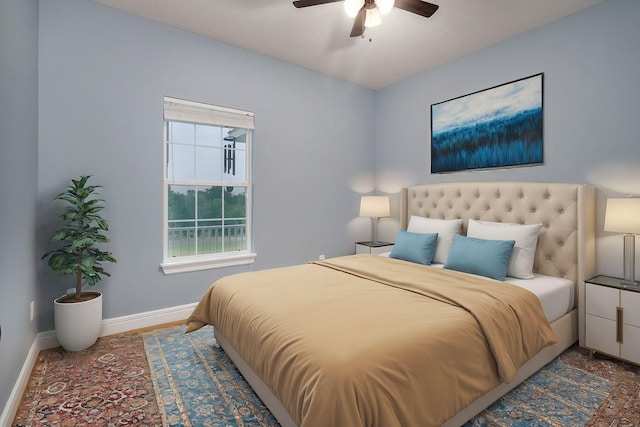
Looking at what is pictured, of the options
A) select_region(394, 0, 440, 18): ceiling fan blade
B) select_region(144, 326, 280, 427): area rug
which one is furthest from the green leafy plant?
select_region(394, 0, 440, 18): ceiling fan blade

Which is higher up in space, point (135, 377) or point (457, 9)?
point (457, 9)

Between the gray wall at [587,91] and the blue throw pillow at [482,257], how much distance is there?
829 mm

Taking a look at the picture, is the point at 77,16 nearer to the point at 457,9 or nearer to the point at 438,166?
the point at 457,9

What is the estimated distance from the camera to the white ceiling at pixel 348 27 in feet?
8.64

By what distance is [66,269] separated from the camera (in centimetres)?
Answer: 234

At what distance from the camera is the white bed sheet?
2248mm

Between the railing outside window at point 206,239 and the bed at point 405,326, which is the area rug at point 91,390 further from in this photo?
the railing outside window at point 206,239

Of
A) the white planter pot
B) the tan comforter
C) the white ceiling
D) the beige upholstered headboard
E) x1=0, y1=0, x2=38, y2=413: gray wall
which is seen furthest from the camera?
the white ceiling

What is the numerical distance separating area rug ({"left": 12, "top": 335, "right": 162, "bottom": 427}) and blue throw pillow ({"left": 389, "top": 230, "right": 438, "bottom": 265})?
7.75 feet

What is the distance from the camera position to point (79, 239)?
2.38 metres

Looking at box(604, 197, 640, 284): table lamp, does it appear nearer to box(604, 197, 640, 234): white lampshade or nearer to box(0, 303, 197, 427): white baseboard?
box(604, 197, 640, 234): white lampshade

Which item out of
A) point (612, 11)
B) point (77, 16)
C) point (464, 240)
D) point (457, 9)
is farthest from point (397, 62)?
point (77, 16)

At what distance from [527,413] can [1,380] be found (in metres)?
2.78

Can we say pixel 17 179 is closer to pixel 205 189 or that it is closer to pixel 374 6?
pixel 205 189
